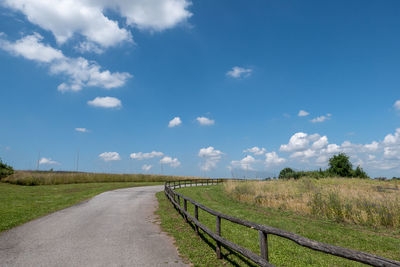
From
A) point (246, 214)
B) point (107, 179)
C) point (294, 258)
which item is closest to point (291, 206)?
point (246, 214)

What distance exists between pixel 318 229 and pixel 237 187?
49.6 feet

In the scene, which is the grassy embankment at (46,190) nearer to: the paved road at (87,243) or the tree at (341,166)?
the paved road at (87,243)

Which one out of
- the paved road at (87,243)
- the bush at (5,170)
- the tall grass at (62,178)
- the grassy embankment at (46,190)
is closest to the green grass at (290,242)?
the paved road at (87,243)

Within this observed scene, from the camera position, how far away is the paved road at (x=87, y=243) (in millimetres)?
6562

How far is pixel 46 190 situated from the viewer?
29.1 meters

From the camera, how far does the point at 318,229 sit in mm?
12406

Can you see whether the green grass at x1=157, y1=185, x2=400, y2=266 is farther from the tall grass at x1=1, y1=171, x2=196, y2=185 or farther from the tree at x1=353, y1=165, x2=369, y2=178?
the tree at x1=353, y1=165, x2=369, y2=178

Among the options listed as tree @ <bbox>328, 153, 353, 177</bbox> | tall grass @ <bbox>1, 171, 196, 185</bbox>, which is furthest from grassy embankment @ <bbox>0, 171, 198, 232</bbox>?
tree @ <bbox>328, 153, 353, 177</bbox>

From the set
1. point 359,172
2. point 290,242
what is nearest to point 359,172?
point 359,172

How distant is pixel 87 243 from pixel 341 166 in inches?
2973

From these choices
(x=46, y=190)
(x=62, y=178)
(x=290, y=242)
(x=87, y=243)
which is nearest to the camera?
(x=87, y=243)

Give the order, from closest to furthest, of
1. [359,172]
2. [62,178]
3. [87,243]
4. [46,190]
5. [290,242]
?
1. [87,243]
2. [290,242]
3. [46,190]
4. [62,178]
5. [359,172]

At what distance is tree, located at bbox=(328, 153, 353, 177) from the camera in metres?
68.6

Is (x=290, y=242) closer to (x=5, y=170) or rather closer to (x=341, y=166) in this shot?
(x=5, y=170)
